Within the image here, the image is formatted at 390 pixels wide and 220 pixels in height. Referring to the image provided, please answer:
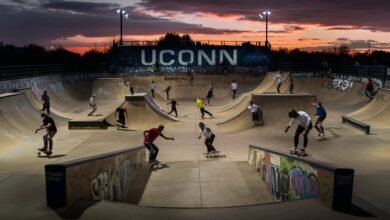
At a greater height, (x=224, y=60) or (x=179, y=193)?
(x=224, y=60)

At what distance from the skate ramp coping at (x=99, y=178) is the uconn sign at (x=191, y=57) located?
31107 mm

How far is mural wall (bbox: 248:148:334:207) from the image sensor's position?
6.82 m

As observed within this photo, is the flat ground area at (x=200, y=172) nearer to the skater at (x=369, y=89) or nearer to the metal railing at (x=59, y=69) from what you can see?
the skater at (x=369, y=89)

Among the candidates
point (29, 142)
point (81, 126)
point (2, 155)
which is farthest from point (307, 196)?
point (81, 126)

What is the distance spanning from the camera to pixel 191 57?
43.2 meters

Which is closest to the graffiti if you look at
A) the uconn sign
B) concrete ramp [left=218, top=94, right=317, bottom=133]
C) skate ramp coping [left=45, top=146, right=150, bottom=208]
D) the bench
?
skate ramp coping [left=45, top=146, right=150, bottom=208]

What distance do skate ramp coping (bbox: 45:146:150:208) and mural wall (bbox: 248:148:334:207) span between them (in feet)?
10.4

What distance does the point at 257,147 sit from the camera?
11.9 metres

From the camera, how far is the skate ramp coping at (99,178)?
264 inches

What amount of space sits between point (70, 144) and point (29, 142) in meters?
1.55

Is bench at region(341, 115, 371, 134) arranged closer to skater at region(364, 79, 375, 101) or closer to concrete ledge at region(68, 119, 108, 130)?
skater at region(364, 79, 375, 101)

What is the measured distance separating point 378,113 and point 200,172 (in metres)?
A: 11.6

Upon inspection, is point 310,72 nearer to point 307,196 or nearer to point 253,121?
point 253,121

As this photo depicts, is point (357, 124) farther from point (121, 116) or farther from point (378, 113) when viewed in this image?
point (121, 116)
